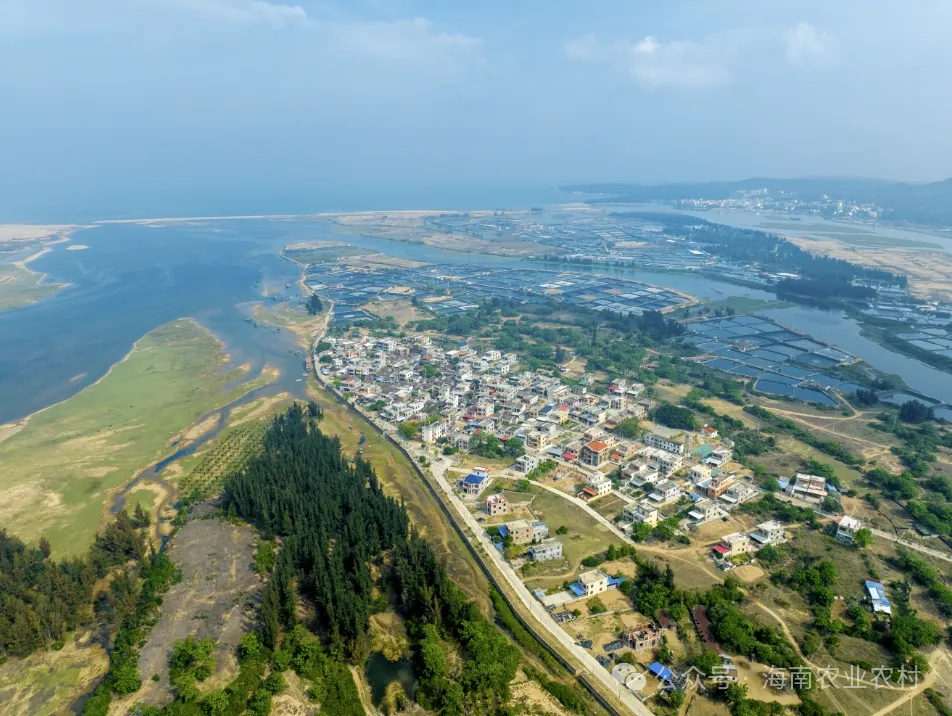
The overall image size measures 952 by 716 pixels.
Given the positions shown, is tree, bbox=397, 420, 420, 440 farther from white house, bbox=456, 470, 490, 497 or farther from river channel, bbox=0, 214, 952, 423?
river channel, bbox=0, 214, 952, 423

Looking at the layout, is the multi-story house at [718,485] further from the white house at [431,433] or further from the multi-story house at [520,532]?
the white house at [431,433]

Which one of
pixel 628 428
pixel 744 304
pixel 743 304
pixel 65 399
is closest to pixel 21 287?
pixel 65 399

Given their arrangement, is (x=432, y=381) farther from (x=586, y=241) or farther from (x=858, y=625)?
(x=586, y=241)

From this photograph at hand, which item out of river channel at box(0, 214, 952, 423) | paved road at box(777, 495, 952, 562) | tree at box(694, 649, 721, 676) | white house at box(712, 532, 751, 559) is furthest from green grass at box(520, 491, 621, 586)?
river channel at box(0, 214, 952, 423)

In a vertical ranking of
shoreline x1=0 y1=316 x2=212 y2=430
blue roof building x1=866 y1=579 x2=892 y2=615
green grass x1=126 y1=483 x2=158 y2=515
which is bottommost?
green grass x1=126 y1=483 x2=158 y2=515

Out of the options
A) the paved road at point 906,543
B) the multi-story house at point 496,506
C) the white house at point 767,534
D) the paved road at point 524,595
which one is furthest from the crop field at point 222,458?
the paved road at point 906,543

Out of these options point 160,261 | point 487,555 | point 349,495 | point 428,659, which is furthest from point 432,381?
point 160,261

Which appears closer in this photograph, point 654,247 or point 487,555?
point 487,555

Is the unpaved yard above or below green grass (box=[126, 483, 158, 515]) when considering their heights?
above
